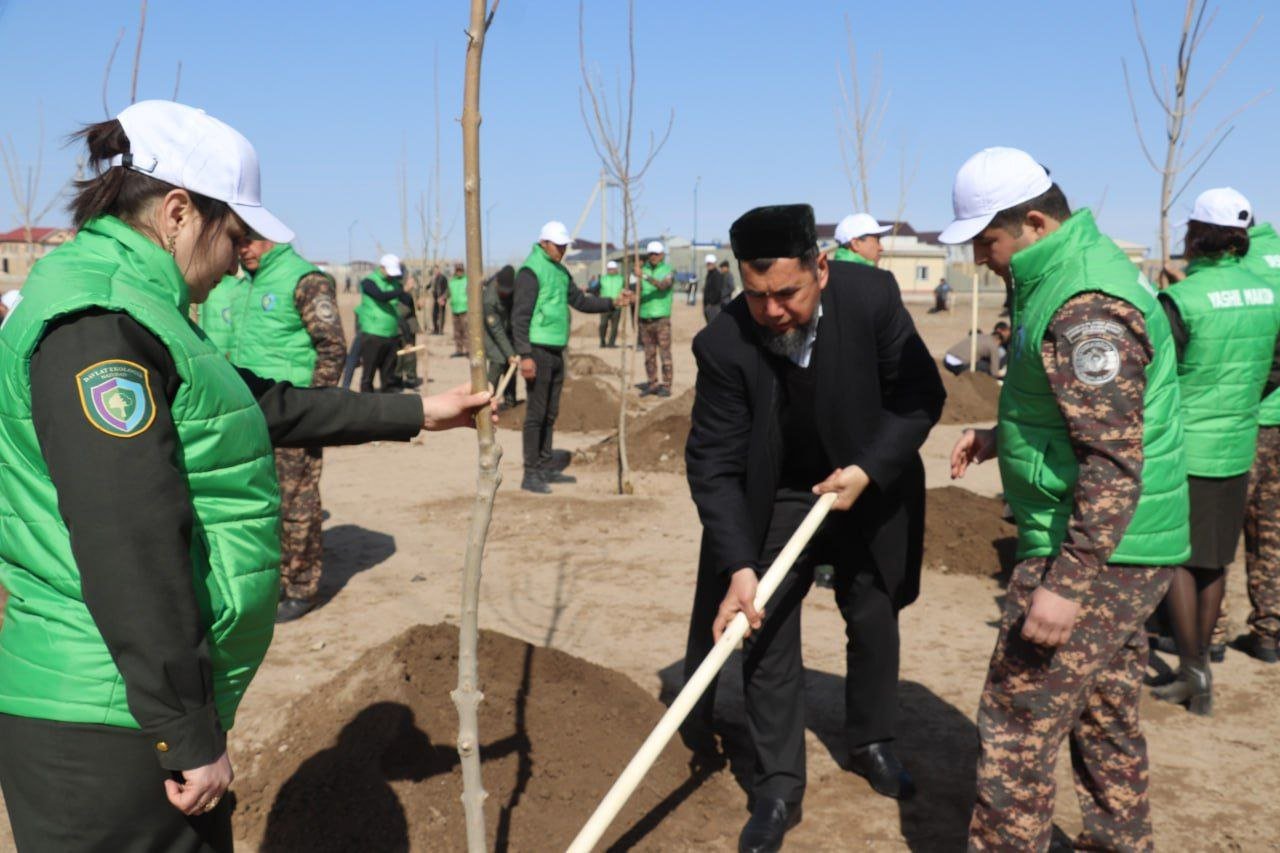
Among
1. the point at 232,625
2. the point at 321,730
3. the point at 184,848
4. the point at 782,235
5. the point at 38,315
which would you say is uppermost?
the point at 782,235

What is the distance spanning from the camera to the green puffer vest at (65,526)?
5.50 feet

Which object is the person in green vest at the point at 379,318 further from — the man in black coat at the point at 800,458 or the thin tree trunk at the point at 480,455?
the thin tree trunk at the point at 480,455

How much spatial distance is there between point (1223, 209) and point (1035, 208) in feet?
7.21

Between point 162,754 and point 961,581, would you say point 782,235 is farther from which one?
point 961,581

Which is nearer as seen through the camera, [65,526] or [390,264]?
[65,526]

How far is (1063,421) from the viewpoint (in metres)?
2.54

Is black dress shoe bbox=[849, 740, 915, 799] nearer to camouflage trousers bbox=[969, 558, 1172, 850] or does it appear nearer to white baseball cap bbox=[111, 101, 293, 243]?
camouflage trousers bbox=[969, 558, 1172, 850]

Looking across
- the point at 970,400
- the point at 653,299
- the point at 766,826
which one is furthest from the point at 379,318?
the point at 766,826

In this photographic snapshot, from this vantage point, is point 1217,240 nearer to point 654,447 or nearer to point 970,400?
point 654,447

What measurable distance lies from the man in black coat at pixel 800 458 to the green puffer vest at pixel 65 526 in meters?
1.58

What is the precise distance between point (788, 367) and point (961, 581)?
3518 mm

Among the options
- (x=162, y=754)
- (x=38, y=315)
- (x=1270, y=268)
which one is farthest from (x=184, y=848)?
(x=1270, y=268)

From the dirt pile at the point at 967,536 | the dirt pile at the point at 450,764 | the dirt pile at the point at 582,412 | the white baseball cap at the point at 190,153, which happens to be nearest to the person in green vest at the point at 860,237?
the dirt pile at the point at 967,536

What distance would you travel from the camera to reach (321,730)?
11.5 feet
